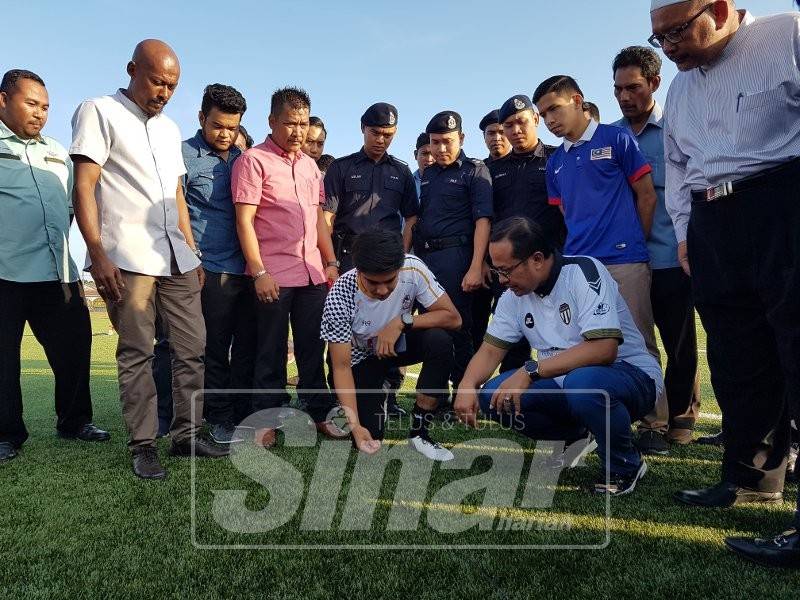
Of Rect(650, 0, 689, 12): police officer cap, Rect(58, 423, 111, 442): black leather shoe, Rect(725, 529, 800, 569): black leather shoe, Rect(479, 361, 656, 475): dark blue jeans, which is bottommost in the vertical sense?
Rect(58, 423, 111, 442): black leather shoe

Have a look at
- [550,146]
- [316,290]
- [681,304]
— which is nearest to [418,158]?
[550,146]

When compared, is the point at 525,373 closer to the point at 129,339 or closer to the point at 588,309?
the point at 588,309

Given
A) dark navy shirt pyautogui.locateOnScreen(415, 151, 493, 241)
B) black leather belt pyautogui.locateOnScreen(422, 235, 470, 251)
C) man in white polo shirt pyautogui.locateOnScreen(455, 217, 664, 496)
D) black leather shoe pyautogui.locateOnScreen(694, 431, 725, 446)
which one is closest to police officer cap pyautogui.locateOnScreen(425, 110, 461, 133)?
dark navy shirt pyautogui.locateOnScreen(415, 151, 493, 241)

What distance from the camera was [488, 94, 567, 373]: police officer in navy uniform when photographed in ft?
12.7

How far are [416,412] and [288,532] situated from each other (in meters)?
1.22

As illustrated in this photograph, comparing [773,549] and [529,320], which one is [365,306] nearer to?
[529,320]

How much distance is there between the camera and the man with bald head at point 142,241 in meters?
2.68

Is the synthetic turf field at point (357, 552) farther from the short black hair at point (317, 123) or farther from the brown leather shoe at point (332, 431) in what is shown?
the short black hair at point (317, 123)

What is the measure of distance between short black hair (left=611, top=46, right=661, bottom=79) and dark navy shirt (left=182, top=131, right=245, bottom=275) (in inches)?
99.5

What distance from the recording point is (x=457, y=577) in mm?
1679

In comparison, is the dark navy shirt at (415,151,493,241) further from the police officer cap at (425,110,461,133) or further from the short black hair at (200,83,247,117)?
the short black hair at (200,83,247,117)

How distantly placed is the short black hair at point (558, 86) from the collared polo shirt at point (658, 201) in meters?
0.33

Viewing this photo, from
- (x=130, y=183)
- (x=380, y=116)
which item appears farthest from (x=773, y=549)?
(x=380, y=116)

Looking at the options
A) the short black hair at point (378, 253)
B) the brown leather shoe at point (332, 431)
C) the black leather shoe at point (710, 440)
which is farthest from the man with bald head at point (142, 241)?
the black leather shoe at point (710, 440)
